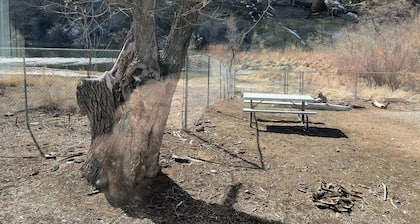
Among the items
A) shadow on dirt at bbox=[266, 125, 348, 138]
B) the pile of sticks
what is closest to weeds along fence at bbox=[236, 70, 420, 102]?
shadow on dirt at bbox=[266, 125, 348, 138]

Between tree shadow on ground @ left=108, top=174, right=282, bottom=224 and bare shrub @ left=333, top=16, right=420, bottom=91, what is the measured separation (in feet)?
50.9

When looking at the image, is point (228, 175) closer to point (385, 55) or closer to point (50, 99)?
point (50, 99)

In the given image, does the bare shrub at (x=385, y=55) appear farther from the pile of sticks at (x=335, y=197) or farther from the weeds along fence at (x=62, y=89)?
the pile of sticks at (x=335, y=197)

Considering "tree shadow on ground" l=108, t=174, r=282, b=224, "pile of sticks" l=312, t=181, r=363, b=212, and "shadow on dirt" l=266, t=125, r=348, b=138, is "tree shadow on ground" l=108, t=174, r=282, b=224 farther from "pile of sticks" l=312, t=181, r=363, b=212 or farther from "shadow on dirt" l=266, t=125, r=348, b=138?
"shadow on dirt" l=266, t=125, r=348, b=138

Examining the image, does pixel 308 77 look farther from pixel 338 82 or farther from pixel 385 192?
pixel 385 192

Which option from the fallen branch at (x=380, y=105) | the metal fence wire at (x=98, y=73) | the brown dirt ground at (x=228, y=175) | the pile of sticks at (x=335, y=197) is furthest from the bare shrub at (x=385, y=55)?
the pile of sticks at (x=335, y=197)

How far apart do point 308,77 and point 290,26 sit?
32.8 m

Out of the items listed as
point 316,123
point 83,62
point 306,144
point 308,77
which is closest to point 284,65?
point 308,77

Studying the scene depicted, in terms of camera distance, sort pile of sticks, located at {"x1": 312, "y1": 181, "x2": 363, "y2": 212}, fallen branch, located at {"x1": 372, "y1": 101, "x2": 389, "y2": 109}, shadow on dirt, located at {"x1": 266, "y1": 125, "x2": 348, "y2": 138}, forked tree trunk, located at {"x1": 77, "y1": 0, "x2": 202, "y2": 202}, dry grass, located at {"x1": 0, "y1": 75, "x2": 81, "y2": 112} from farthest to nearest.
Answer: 1. fallen branch, located at {"x1": 372, "y1": 101, "x2": 389, "y2": 109}
2. dry grass, located at {"x1": 0, "y1": 75, "x2": 81, "y2": 112}
3. shadow on dirt, located at {"x1": 266, "y1": 125, "x2": 348, "y2": 138}
4. pile of sticks, located at {"x1": 312, "y1": 181, "x2": 363, "y2": 212}
5. forked tree trunk, located at {"x1": 77, "y1": 0, "x2": 202, "y2": 202}

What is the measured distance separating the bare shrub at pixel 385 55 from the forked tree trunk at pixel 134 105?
50.6 feet

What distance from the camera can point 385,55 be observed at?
2080cm

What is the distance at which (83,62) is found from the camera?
53.3 ft

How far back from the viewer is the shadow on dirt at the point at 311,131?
916cm

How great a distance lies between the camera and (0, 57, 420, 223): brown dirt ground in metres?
4.48
